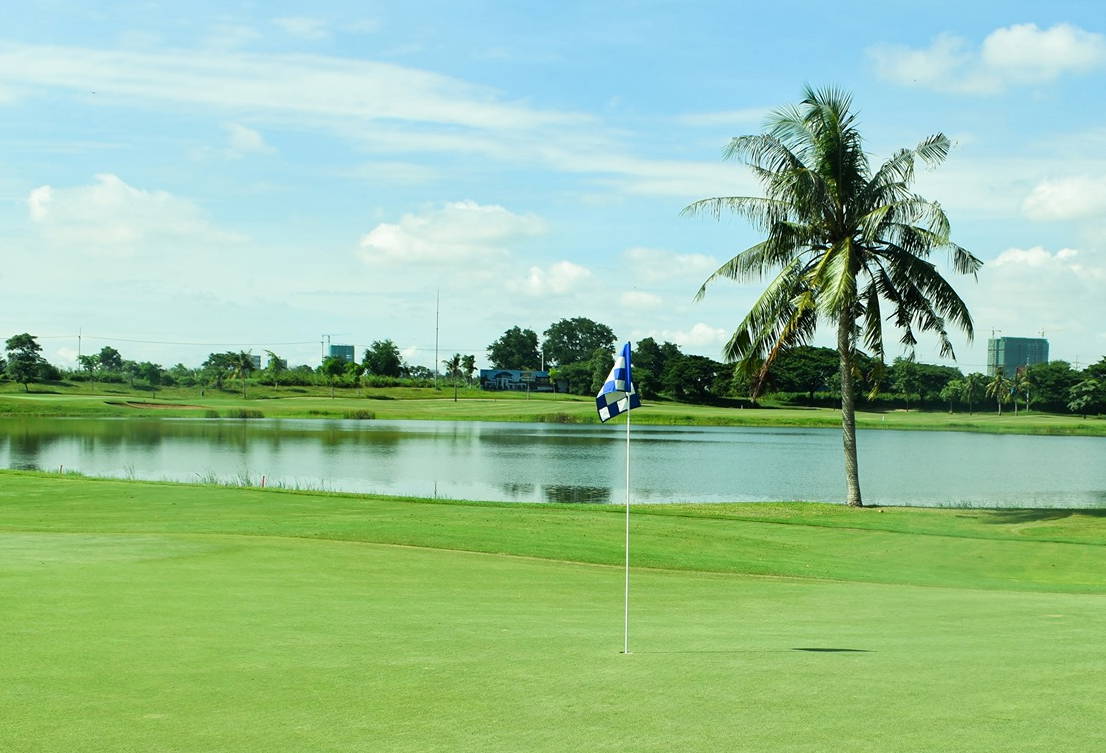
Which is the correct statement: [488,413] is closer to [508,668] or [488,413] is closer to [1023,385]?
[1023,385]

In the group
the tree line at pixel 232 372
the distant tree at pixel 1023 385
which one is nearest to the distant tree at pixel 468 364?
the tree line at pixel 232 372

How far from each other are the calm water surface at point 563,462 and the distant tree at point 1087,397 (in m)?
46.3

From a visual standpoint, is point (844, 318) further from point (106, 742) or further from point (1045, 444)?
point (1045, 444)

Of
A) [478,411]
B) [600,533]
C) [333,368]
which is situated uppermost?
[333,368]

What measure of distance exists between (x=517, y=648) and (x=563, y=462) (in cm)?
4536

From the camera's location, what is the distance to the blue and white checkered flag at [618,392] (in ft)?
31.7

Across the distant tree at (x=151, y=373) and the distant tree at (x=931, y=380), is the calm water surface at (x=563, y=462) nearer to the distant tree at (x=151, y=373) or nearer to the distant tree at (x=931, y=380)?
the distant tree at (x=931, y=380)

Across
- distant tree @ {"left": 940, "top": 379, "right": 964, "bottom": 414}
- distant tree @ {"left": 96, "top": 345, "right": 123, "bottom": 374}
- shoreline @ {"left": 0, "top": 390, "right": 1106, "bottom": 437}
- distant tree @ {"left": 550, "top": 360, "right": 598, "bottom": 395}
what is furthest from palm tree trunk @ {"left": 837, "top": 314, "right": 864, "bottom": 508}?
distant tree @ {"left": 96, "top": 345, "right": 123, "bottom": 374}

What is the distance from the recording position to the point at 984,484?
48.1 m

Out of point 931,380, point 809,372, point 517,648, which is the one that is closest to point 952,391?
point 931,380

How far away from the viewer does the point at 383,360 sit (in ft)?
563

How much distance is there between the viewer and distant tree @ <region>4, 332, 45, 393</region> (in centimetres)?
13362

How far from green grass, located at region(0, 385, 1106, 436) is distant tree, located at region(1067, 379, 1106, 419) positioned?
198cm

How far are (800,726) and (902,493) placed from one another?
3806cm
